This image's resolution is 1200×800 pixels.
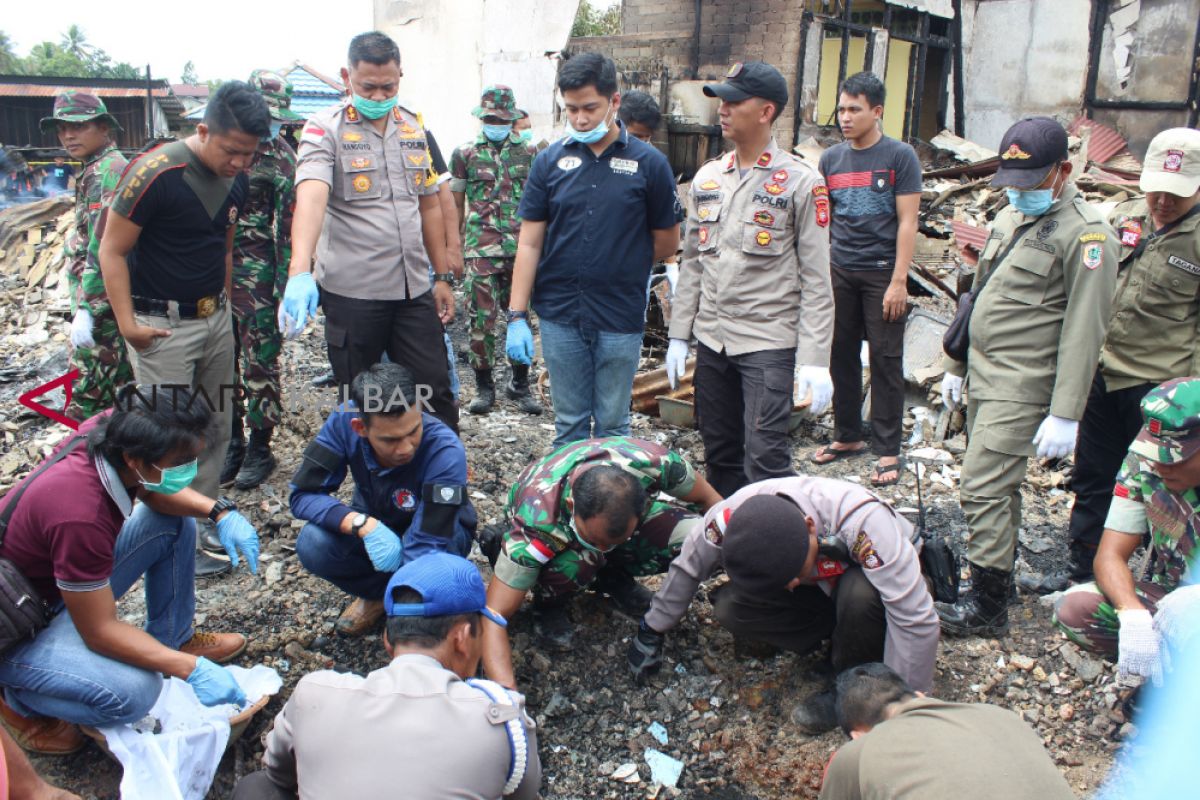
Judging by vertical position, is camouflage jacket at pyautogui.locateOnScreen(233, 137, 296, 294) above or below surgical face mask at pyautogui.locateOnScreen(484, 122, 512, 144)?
below

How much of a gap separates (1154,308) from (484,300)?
3.63 metres

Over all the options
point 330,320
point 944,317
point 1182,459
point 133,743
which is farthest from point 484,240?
point 1182,459

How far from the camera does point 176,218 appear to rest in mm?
3223

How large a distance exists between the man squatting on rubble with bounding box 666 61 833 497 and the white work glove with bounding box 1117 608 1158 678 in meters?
1.24

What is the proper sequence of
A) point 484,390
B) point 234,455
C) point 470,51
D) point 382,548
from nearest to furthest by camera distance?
point 382,548
point 234,455
point 484,390
point 470,51

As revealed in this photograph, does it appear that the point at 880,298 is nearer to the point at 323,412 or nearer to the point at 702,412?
the point at 702,412

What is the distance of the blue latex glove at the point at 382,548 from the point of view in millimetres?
2729

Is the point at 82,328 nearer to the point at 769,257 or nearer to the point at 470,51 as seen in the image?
the point at 769,257

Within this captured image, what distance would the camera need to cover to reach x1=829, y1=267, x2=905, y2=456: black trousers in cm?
448

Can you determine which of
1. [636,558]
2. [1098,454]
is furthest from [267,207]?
[1098,454]

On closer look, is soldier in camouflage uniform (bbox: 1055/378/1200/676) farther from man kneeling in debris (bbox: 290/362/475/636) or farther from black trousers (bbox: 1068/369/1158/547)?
man kneeling in debris (bbox: 290/362/475/636)

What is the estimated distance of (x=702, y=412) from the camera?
11.8 feet

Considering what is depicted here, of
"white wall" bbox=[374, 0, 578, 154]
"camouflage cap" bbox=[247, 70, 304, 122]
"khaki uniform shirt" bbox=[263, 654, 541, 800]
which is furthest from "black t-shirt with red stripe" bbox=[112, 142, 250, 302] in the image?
"white wall" bbox=[374, 0, 578, 154]

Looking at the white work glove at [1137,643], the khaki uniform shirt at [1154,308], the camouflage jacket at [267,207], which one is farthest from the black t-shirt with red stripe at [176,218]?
the khaki uniform shirt at [1154,308]
